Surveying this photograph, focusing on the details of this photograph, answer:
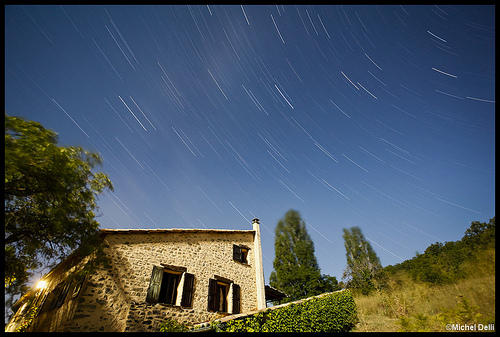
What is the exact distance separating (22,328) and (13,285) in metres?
3.76

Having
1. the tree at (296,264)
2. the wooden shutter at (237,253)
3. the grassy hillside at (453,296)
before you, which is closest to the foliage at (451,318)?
the grassy hillside at (453,296)

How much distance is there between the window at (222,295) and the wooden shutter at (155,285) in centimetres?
244

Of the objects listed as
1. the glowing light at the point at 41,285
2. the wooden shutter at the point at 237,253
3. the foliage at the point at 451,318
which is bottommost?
the foliage at the point at 451,318

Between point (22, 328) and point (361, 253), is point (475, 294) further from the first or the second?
point (361, 253)

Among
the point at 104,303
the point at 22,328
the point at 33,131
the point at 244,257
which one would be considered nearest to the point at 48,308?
the point at 22,328

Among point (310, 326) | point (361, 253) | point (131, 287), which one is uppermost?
point (361, 253)

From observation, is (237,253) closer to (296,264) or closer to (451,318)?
(451,318)

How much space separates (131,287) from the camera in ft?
26.5

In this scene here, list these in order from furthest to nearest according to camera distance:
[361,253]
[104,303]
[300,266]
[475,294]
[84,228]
A: 1. [361,253]
2. [300,266]
3. [104,303]
4. [84,228]
5. [475,294]

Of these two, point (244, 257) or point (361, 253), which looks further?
point (361, 253)

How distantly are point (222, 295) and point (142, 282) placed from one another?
4.19 meters

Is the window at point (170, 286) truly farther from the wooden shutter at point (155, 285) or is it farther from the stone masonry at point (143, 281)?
the stone masonry at point (143, 281)

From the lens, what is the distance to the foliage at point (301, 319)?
320 inches

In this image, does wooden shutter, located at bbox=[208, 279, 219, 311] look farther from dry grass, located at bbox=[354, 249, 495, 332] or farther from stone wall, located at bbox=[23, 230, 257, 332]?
dry grass, located at bbox=[354, 249, 495, 332]
